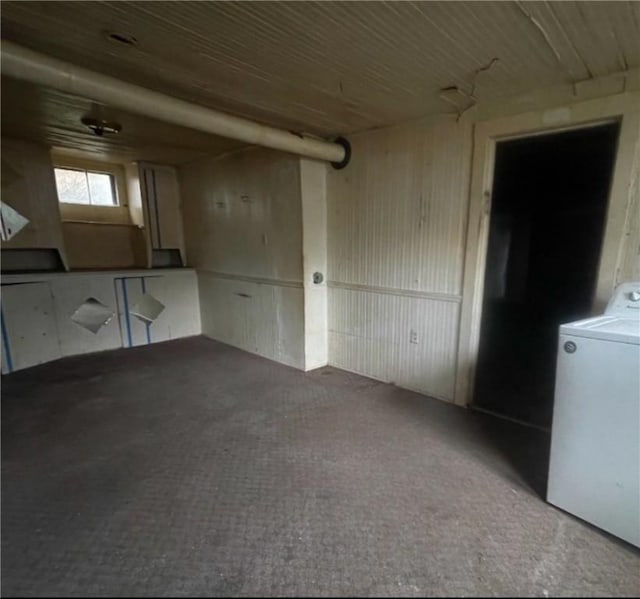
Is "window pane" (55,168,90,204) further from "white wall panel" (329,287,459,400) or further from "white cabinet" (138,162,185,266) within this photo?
"white wall panel" (329,287,459,400)

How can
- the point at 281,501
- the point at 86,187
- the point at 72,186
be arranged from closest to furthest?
the point at 281,501
the point at 72,186
the point at 86,187

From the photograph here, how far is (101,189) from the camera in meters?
4.80

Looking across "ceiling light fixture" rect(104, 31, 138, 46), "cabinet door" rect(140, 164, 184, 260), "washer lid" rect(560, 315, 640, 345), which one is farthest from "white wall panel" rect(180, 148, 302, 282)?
"washer lid" rect(560, 315, 640, 345)

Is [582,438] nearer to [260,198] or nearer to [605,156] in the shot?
[605,156]

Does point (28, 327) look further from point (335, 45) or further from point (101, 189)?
point (335, 45)

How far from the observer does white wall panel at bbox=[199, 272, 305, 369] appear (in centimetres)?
334

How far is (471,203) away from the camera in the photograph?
7.73 ft

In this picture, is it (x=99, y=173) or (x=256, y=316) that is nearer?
(x=256, y=316)

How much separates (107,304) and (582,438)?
171 inches

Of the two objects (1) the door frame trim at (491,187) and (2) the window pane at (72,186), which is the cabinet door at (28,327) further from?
(1) the door frame trim at (491,187)

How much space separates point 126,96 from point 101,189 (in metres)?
3.84

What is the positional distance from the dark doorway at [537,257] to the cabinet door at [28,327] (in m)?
4.06

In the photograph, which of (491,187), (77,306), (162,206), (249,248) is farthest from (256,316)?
(491,187)

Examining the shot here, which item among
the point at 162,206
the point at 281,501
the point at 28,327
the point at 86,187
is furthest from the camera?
the point at 86,187
